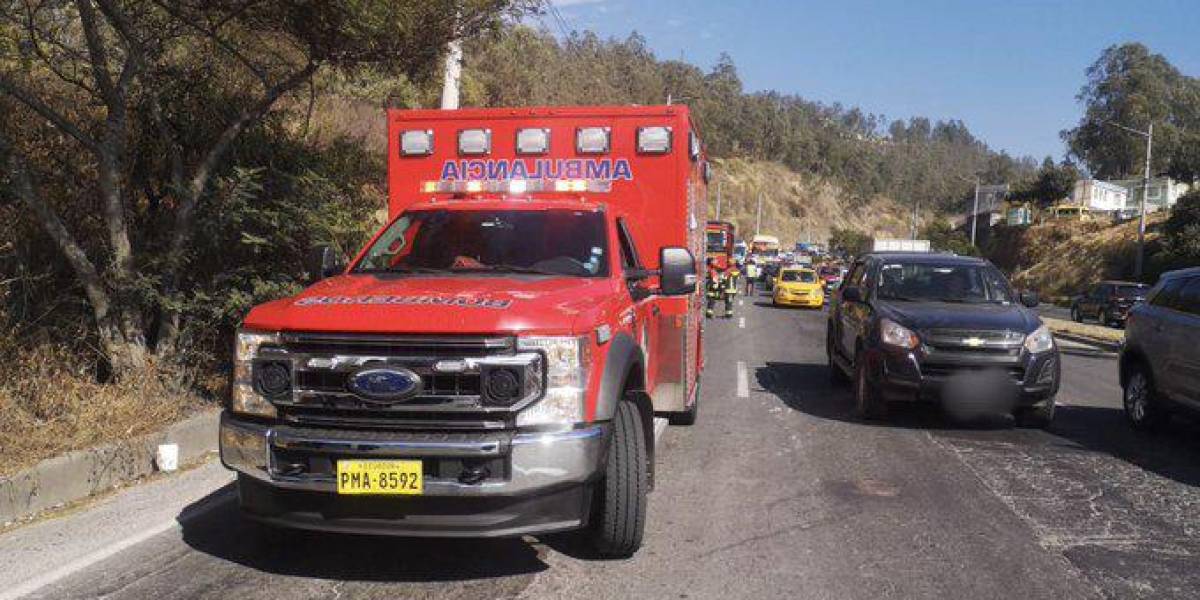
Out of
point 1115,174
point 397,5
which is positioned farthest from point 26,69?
point 1115,174

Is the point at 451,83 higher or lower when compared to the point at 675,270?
higher

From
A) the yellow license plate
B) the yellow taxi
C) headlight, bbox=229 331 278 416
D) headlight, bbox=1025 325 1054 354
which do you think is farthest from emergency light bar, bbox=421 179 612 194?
the yellow taxi

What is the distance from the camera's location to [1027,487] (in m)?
6.86

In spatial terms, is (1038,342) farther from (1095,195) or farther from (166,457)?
(1095,195)

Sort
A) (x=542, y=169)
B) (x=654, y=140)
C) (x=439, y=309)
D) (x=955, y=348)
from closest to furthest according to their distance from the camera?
(x=439, y=309) → (x=654, y=140) → (x=542, y=169) → (x=955, y=348)

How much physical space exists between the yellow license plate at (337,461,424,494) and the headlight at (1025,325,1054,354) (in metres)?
6.50

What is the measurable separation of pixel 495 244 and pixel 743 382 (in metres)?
7.14

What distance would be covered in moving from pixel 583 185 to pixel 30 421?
427 centimetres

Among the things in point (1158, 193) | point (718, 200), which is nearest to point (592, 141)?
point (718, 200)

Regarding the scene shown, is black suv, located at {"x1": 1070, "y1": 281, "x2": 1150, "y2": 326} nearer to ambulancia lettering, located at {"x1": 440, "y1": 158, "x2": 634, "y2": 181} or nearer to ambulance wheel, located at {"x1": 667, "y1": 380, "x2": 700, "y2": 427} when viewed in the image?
ambulance wheel, located at {"x1": 667, "y1": 380, "x2": 700, "y2": 427}

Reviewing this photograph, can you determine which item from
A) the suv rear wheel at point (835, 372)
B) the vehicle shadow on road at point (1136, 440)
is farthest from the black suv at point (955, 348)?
the suv rear wheel at point (835, 372)

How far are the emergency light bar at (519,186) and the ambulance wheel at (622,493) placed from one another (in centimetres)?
300

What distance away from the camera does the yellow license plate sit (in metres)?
4.23

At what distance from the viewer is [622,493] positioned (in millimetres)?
4816
